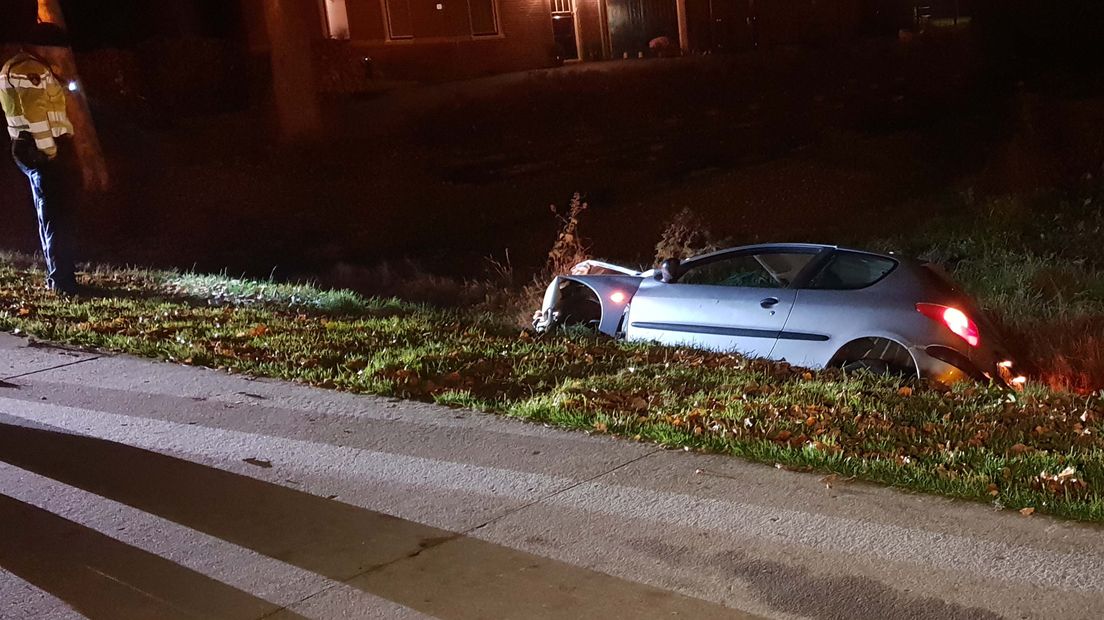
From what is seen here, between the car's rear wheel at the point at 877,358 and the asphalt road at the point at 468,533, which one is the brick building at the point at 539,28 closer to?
the car's rear wheel at the point at 877,358

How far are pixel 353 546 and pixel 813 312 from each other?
14.3 feet

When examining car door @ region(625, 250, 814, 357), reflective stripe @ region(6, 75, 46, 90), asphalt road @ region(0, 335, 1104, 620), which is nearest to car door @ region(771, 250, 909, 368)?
car door @ region(625, 250, 814, 357)

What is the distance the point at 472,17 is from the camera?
27781 mm

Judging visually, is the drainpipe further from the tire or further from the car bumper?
the car bumper

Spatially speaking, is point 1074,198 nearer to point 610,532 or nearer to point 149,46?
point 610,532

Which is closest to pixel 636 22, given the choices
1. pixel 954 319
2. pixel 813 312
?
pixel 813 312

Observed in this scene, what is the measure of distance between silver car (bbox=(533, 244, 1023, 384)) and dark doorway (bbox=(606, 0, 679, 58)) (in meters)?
20.9

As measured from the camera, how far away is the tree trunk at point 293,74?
19.9 m

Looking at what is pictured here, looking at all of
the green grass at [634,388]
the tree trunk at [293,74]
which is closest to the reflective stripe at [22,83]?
the green grass at [634,388]

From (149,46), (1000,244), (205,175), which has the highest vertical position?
(149,46)

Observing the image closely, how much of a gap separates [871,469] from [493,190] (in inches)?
567

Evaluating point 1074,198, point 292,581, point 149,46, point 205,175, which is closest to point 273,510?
point 292,581

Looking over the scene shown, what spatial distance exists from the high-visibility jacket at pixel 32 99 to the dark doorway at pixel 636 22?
2098 cm

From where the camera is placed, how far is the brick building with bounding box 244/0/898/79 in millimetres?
26531
